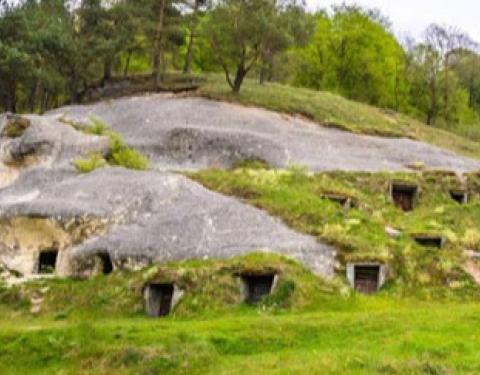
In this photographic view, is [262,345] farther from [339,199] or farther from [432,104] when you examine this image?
[432,104]

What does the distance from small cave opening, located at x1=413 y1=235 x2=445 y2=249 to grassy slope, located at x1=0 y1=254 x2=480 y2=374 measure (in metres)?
6.44

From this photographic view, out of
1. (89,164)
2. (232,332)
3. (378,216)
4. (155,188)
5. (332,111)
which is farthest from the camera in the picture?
(332,111)

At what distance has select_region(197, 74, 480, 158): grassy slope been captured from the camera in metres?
66.9

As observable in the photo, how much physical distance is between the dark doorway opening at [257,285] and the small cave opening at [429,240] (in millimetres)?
9464

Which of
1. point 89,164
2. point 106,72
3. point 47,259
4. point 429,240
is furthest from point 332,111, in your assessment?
→ point 47,259

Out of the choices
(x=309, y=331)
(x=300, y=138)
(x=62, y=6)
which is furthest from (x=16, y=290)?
(x=62, y=6)

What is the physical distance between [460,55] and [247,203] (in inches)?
2622

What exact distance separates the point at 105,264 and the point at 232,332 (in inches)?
441

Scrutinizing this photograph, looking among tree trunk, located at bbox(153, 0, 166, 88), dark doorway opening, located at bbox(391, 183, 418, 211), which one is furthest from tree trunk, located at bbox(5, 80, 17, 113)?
dark doorway opening, located at bbox(391, 183, 418, 211)

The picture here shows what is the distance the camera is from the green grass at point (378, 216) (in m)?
36.9

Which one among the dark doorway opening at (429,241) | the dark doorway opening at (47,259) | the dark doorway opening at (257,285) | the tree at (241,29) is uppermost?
the tree at (241,29)

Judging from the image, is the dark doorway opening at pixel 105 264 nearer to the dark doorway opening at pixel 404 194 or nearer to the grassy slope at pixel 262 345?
the grassy slope at pixel 262 345

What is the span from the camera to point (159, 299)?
3494cm

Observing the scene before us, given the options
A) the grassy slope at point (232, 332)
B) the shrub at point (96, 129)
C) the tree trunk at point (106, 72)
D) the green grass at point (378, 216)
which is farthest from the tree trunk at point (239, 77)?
the grassy slope at point (232, 332)
